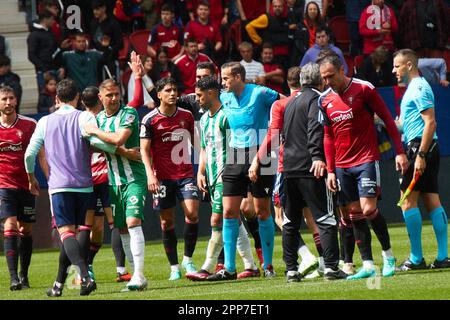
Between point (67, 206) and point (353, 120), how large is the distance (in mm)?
2986

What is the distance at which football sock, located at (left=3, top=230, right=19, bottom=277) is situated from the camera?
12941 millimetres

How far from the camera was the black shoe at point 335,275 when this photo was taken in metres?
11.8

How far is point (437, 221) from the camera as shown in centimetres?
1316

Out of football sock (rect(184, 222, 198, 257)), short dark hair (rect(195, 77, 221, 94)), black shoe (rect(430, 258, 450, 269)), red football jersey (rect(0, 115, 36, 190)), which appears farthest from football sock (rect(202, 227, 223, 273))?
black shoe (rect(430, 258, 450, 269))

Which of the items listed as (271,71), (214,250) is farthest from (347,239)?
(271,71)

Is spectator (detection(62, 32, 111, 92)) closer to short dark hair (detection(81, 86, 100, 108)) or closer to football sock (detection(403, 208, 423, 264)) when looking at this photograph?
short dark hair (detection(81, 86, 100, 108))

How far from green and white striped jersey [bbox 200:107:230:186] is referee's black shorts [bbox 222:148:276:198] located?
12cm

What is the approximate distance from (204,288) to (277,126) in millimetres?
1850

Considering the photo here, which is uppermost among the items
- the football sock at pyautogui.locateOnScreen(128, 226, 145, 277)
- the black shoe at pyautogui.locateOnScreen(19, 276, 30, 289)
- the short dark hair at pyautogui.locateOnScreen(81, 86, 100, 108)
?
the short dark hair at pyautogui.locateOnScreen(81, 86, 100, 108)

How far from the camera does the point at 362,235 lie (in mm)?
11859

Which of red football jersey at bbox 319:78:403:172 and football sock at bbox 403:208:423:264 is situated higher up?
red football jersey at bbox 319:78:403:172

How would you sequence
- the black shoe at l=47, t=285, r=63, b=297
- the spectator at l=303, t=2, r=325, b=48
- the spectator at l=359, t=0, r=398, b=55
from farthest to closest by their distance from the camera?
the spectator at l=359, t=0, r=398, b=55 → the spectator at l=303, t=2, r=325, b=48 → the black shoe at l=47, t=285, r=63, b=297

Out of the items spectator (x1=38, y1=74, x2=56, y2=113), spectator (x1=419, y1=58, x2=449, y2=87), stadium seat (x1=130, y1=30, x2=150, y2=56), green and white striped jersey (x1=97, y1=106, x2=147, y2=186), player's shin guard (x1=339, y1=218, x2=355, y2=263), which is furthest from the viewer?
stadium seat (x1=130, y1=30, x2=150, y2=56)
